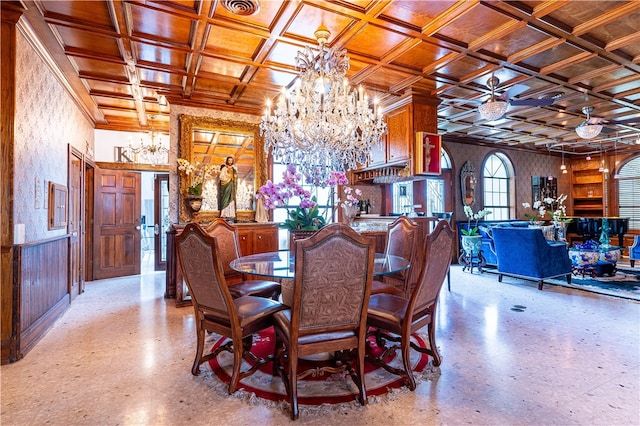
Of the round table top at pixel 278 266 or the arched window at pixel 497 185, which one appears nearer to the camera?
the round table top at pixel 278 266

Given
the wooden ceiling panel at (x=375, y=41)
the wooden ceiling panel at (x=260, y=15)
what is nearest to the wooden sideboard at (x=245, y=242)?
the wooden ceiling panel at (x=260, y=15)

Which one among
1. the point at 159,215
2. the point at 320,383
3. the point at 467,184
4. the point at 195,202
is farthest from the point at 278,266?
the point at 467,184

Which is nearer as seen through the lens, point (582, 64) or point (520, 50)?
point (520, 50)

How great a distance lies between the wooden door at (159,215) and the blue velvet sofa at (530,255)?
20.7 ft

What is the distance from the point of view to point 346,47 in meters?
3.50

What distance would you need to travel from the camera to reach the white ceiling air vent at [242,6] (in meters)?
2.71

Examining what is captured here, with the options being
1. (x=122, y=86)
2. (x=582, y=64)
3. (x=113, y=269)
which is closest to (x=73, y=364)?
(x=122, y=86)

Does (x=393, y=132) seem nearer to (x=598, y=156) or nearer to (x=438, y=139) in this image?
(x=438, y=139)

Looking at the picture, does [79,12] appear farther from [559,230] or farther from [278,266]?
[559,230]

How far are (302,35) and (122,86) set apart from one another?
270cm

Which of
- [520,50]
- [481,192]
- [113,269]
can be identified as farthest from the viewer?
[481,192]

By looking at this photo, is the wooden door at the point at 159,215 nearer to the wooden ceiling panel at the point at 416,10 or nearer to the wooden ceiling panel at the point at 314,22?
the wooden ceiling panel at the point at 314,22

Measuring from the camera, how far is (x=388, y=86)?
4.61 metres

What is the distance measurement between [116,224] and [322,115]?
493cm
